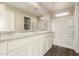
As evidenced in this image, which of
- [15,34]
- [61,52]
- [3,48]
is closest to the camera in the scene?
[3,48]

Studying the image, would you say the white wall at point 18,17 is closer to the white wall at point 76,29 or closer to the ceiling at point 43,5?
the ceiling at point 43,5

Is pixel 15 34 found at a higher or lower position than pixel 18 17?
lower

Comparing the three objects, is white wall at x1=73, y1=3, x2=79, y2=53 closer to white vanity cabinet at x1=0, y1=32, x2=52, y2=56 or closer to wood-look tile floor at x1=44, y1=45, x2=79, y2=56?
wood-look tile floor at x1=44, y1=45, x2=79, y2=56

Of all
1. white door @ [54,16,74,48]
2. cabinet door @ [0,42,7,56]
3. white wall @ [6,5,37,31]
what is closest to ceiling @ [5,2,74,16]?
white wall @ [6,5,37,31]

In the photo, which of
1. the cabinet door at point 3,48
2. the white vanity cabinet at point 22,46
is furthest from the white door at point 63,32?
the cabinet door at point 3,48

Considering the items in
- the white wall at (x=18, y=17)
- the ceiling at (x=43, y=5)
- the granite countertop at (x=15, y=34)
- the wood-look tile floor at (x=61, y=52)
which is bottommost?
the wood-look tile floor at (x=61, y=52)

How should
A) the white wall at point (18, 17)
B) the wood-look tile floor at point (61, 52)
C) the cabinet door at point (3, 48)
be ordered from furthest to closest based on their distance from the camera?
the wood-look tile floor at point (61, 52)
the white wall at point (18, 17)
the cabinet door at point (3, 48)

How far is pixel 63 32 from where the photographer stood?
1389mm

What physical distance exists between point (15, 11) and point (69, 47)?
0.98m

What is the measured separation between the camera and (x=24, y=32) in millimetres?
1265

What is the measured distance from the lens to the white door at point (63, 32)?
1.35 metres

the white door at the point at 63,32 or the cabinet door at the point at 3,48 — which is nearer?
the cabinet door at the point at 3,48

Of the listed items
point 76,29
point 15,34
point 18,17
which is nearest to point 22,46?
point 15,34

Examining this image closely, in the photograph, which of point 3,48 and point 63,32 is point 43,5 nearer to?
point 63,32
